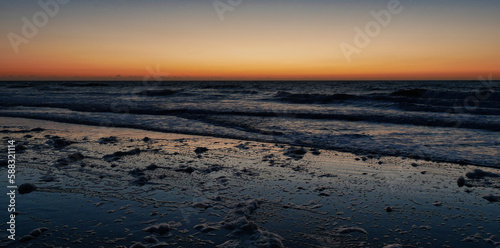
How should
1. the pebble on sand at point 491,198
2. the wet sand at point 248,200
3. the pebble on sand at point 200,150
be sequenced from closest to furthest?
the wet sand at point 248,200 → the pebble on sand at point 491,198 → the pebble on sand at point 200,150

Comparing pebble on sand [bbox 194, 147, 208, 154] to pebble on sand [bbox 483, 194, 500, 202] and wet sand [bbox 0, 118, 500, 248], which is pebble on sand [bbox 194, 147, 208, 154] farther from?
pebble on sand [bbox 483, 194, 500, 202]

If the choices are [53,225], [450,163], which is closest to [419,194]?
[450,163]

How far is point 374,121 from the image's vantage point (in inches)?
608

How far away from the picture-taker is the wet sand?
11.5 feet

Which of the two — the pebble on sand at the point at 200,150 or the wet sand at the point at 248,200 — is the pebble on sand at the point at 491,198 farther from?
the pebble on sand at the point at 200,150

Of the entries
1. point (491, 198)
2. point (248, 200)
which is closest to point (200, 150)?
point (248, 200)

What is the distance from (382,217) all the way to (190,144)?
631 cm

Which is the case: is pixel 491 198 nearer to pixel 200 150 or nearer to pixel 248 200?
pixel 248 200

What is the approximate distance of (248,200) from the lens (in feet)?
15.2

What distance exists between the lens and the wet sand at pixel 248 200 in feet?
11.5

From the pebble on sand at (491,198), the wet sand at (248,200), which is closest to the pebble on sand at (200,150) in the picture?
the wet sand at (248,200)

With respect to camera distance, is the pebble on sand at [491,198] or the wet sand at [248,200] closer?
the wet sand at [248,200]

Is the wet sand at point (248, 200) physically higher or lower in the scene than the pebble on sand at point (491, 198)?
lower

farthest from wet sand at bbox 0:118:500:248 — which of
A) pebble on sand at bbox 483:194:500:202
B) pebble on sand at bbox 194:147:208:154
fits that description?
pebble on sand at bbox 194:147:208:154
